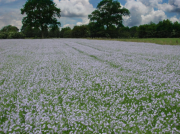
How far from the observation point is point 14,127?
2.94 metres

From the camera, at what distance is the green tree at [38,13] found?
58219 mm

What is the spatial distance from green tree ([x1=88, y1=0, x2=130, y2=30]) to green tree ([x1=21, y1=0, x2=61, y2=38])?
52.6 ft

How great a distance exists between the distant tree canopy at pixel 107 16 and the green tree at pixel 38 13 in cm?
1602

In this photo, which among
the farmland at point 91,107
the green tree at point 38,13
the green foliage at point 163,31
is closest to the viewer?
the farmland at point 91,107

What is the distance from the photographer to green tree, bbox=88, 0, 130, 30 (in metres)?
61.8

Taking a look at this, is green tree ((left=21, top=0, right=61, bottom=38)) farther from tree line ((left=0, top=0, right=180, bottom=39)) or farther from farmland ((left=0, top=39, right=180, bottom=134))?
farmland ((left=0, top=39, right=180, bottom=134))

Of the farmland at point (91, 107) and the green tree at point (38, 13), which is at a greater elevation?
the green tree at point (38, 13)

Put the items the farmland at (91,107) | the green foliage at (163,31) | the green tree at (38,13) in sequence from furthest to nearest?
the green foliage at (163,31)
the green tree at (38,13)
the farmland at (91,107)

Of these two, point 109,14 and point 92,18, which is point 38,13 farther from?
point 109,14

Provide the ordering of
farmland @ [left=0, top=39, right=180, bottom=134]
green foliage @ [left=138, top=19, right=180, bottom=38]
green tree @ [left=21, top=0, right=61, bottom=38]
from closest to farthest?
farmland @ [left=0, top=39, right=180, bottom=134]
green tree @ [left=21, top=0, right=61, bottom=38]
green foliage @ [left=138, top=19, right=180, bottom=38]

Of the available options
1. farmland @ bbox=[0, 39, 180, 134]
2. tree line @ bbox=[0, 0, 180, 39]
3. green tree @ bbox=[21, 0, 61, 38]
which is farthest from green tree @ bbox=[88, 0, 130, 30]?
farmland @ bbox=[0, 39, 180, 134]

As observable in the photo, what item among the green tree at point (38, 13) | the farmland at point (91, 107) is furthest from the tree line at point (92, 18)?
the farmland at point (91, 107)

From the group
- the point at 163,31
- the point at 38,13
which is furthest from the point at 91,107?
the point at 163,31

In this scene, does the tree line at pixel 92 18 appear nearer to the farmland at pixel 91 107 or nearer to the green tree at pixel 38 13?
the green tree at pixel 38 13
